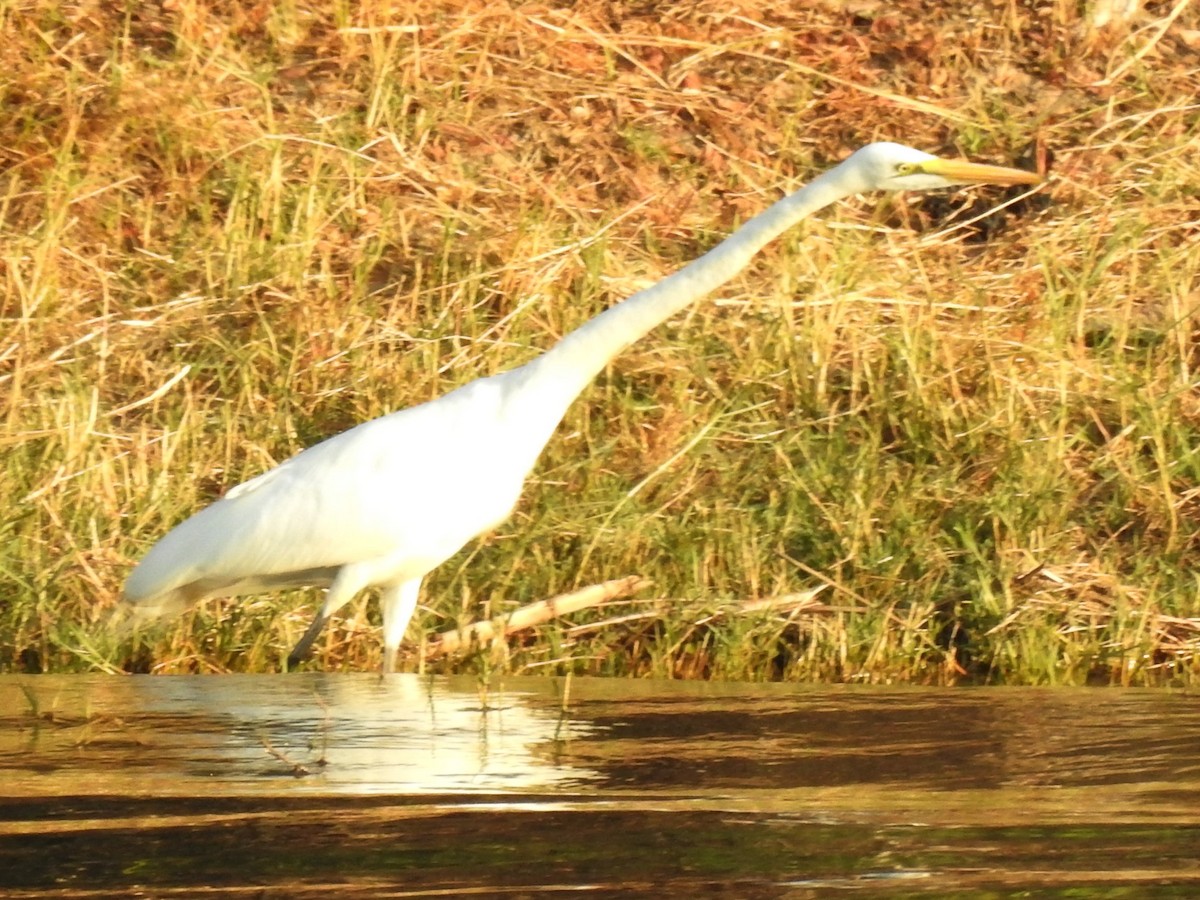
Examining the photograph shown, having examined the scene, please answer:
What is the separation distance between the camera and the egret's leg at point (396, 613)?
572 centimetres

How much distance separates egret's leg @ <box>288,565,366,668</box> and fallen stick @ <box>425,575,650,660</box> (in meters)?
0.39

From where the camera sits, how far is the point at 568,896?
3029 mm

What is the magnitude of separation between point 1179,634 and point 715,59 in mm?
4605

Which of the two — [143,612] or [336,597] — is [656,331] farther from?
[143,612]

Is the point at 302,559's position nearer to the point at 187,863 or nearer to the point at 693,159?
the point at 187,863

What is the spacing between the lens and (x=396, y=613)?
18.9ft

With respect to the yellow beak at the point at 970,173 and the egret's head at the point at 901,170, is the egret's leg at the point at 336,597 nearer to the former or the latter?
the egret's head at the point at 901,170

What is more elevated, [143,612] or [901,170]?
[901,170]

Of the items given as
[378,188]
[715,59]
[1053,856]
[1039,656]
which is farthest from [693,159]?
[1053,856]

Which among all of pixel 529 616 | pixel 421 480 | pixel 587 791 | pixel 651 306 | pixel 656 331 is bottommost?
pixel 587 791

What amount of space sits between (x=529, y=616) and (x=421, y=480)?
0.69 m

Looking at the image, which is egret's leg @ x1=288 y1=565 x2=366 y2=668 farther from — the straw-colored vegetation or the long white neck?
the long white neck

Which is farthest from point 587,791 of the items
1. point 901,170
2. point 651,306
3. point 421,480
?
point 901,170

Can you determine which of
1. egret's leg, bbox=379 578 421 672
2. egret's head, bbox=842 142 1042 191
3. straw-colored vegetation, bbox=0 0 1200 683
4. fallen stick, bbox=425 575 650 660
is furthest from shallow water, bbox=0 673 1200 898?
egret's head, bbox=842 142 1042 191
